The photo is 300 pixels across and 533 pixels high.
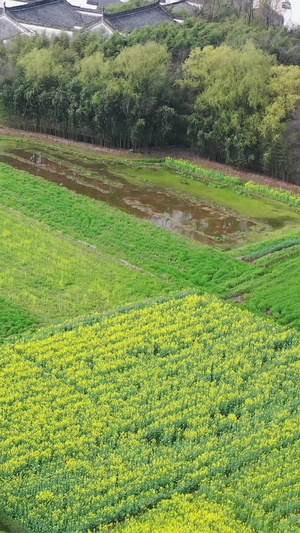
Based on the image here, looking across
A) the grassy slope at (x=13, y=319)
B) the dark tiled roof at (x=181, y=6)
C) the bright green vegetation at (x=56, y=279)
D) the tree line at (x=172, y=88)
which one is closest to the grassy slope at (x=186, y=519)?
the grassy slope at (x=13, y=319)

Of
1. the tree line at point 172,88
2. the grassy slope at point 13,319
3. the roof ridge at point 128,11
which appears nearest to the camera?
the grassy slope at point 13,319

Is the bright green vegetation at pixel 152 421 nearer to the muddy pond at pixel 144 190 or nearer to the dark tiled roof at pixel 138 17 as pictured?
the muddy pond at pixel 144 190

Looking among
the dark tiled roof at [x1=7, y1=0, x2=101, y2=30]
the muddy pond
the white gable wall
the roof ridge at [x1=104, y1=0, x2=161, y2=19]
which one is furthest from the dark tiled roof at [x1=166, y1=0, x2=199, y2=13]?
the muddy pond

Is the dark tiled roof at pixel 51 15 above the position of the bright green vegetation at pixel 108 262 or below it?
above

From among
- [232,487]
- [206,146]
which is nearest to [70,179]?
[206,146]

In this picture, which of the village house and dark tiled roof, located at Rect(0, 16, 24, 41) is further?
dark tiled roof, located at Rect(0, 16, 24, 41)

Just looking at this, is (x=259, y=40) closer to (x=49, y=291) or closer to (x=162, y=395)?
(x=49, y=291)

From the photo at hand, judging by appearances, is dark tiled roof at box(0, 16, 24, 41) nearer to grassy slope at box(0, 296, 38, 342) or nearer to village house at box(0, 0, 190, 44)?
village house at box(0, 0, 190, 44)

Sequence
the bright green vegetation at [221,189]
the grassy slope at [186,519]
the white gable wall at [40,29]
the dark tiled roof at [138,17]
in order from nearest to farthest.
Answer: the grassy slope at [186,519] < the bright green vegetation at [221,189] < the white gable wall at [40,29] < the dark tiled roof at [138,17]
